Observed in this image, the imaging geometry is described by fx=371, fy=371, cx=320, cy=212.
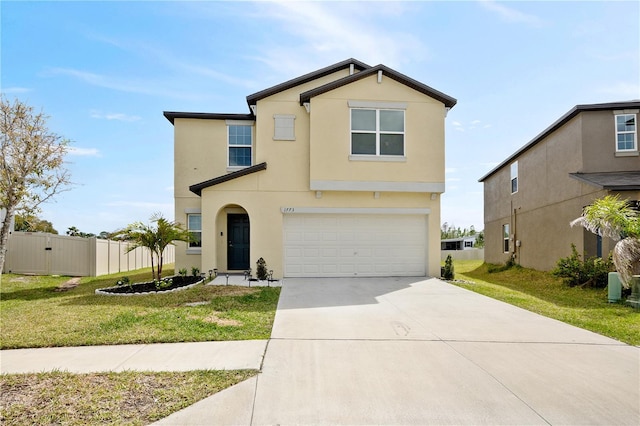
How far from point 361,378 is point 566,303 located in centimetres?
808

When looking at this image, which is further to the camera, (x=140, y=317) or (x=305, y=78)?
(x=305, y=78)

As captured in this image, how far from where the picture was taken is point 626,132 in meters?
14.6

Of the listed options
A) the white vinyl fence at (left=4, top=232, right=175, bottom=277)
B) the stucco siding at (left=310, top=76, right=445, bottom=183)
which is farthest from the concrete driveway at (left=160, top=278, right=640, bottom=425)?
the white vinyl fence at (left=4, top=232, right=175, bottom=277)

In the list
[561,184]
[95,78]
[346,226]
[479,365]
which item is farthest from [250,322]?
[561,184]

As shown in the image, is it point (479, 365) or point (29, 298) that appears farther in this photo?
point (29, 298)

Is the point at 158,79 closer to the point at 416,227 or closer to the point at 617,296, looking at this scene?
the point at 416,227

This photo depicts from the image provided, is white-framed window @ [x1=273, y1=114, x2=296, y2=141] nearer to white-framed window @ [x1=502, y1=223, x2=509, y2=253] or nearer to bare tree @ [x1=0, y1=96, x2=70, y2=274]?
bare tree @ [x1=0, y1=96, x2=70, y2=274]

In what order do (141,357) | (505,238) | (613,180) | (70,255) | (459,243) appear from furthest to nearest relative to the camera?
(459,243)
(505,238)
(70,255)
(613,180)
(141,357)

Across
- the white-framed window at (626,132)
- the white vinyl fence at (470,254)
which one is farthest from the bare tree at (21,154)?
the white vinyl fence at (470,254)

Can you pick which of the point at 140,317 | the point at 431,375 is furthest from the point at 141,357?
the point at 431,375

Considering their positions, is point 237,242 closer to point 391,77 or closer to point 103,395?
point 391,77

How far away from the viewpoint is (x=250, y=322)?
6.88 m

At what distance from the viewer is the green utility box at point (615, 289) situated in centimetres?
994

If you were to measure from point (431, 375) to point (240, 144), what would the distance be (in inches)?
503
